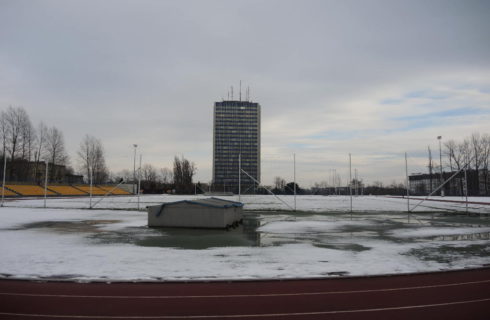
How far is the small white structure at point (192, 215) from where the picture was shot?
68.6 feet

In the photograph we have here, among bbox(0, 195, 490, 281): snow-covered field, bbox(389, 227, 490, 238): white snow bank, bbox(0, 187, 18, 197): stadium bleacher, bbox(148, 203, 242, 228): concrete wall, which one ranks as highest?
bbox(0, 187, 18, 197): stadium bleacher

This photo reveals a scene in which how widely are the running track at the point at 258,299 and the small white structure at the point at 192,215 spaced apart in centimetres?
1180

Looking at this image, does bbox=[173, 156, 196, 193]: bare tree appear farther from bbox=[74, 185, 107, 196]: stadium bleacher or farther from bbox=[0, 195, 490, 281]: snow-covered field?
bbox=[0, 195, 490, 281]: snow-covered field

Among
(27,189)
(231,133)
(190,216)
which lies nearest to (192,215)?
(190,216)

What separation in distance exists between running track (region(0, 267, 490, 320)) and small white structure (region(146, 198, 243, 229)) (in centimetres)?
1180

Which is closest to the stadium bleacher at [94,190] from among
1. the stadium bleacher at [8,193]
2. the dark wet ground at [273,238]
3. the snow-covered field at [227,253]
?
the stadium bleacher at [8,193]

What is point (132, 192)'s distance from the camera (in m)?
106

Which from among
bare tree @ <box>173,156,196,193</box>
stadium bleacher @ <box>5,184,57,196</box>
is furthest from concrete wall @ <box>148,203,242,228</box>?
bare tree @ <box>173,156,196,193</box>

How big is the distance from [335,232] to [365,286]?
1097 centimetres

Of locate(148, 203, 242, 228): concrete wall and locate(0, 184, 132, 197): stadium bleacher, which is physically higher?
locate(0, 184, 132, 197): stadium bleacher

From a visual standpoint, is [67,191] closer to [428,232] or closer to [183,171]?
[183,171]

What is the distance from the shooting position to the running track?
696 centimetres

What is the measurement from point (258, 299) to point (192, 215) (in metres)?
13.9

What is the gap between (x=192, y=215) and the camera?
21.3m
